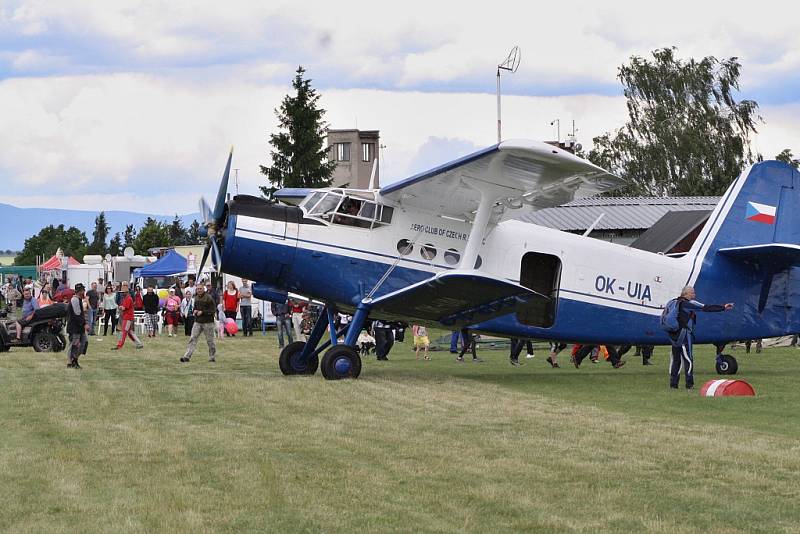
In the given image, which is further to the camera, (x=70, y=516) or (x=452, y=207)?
(x=452, y=207)

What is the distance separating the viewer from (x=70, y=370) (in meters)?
23.3

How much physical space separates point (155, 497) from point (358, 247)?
11.3 metres

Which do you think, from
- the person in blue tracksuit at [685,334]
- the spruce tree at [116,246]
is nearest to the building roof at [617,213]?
the person in blue tracksuit at [685,334]

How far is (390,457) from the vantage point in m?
11.1

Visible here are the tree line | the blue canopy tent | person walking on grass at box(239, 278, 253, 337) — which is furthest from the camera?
the tree line

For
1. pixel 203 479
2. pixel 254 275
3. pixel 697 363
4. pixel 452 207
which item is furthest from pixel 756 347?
pixel 203 479

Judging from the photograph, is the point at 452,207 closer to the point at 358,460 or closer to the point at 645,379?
the point at 645,379

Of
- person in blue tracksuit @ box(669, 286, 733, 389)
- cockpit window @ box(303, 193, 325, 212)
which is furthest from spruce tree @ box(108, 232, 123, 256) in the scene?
person in blue tracksuit @ box(669, 286, 733, 389)

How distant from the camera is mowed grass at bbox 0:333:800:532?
8477 mm

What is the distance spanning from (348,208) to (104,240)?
154003 mm

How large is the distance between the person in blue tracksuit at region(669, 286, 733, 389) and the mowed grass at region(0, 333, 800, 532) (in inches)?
18.6

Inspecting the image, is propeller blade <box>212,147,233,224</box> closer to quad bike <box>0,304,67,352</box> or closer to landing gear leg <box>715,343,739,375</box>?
landing gear leg <box>715,343,739,375</box>

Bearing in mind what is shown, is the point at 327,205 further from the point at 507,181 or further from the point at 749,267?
the point at 749,267

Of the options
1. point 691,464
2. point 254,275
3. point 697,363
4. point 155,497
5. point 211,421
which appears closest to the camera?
point 155,497
